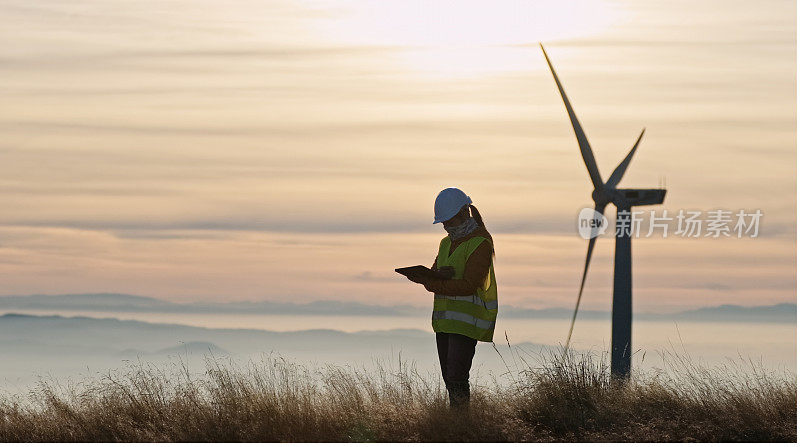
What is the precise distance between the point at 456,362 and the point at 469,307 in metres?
0.62

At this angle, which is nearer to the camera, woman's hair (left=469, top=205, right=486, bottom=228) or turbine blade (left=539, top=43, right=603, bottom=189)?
woman's hair (left=469, top=205, right=486, bottom=228)

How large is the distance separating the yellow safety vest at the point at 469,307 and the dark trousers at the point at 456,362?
0.46 feet

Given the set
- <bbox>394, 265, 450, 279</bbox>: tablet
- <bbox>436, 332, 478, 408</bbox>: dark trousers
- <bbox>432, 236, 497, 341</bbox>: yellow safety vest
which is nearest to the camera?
<bbox>394, 265, 450, 279</bbox>: tablet

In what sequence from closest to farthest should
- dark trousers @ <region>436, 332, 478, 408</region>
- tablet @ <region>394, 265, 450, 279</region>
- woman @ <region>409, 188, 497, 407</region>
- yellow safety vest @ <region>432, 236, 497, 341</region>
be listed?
tablet @ <region>394, 265, 450, 279</region>, woman @ <region>409, 188, 497, 407</region>, yellow safety vest @ <region>432, 236, 497, 341</region>, dark trousers @ <region>436, 332, 478, 408</region>

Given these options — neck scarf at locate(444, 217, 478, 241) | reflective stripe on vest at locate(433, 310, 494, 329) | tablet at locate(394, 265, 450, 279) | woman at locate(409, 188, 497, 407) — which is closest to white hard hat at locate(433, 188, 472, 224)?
woman at locate(409, 188, 497, 407)

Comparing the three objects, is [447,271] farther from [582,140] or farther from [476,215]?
[582,140]

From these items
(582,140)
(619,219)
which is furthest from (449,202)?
(582,140)

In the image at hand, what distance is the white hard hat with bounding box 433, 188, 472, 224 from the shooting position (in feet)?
39.2

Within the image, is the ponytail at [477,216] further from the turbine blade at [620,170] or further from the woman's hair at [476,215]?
the turbine blade at [620,170]

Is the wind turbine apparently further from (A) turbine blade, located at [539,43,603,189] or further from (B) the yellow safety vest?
(B) the yellow safety vest

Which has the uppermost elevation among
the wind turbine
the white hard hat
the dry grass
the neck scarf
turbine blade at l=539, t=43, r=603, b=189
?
turbine blade at l=539, t=43, r=603, b=189

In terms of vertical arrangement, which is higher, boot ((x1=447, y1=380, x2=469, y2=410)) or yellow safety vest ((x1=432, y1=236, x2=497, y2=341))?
yellow safety vest ((x1=432, y1=236, x2=497, y2=341))

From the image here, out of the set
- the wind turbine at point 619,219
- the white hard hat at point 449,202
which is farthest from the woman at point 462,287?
the wind turbine at point 619,219

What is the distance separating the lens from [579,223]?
2055 centimetres
